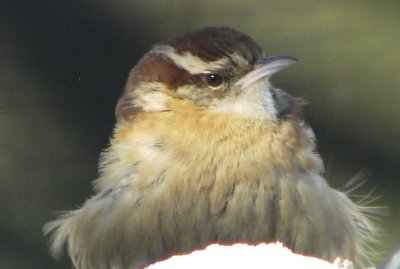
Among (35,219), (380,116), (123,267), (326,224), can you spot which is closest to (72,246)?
(123,267)

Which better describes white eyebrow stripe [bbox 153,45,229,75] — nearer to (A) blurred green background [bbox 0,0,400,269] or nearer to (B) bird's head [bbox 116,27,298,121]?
(B) bird's head [bbox 116,27,298,121]

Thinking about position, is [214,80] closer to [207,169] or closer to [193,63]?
[193,63]

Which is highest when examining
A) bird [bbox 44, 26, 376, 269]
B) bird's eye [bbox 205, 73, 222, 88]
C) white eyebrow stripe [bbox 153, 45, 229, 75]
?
white eyebrow stripe [bbox 153, 45, 229, 75]

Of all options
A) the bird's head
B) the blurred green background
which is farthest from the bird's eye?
the blurred green background

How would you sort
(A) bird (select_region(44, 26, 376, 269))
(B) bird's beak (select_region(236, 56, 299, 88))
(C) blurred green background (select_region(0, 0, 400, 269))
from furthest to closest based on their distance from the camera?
(C) blurred green background (select_region(0, 0, 400, 269)) → (B) bird's beak (select_region(236, 56, 299, 88)) → (A) bird (select_region(44, 26, 376, 269))

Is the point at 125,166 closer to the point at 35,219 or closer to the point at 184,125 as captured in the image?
the point at 184,125

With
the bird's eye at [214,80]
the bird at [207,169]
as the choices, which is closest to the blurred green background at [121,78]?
the bird at [207,169]

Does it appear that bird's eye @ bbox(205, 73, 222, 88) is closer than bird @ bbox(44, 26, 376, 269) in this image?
No
